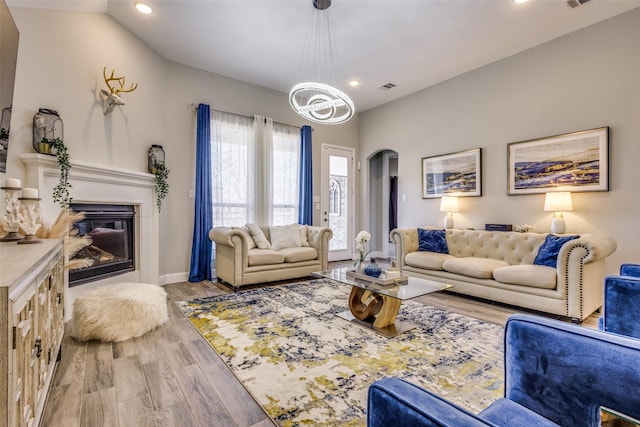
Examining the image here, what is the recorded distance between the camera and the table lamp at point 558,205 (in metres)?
3.46

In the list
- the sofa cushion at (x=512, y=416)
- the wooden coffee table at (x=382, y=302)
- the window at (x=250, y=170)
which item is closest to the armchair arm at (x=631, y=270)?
the wooden coffee table at (x=382, y=302)

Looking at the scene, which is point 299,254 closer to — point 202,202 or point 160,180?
point 202,202

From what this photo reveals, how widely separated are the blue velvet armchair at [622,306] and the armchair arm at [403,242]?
110 inches

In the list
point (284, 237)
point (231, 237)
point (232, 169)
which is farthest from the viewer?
point (232, 169)

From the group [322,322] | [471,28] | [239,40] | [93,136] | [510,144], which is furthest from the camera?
[510,144]

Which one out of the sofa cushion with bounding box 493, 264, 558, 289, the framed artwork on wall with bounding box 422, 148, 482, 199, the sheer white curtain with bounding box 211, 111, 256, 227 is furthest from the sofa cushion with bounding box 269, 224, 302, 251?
the sofa cushion with bounding box 493, 264, 558, 289

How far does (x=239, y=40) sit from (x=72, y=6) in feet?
5.39

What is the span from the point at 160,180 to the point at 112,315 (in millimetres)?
2054

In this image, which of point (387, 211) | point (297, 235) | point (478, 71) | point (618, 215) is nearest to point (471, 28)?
point (478, 71)

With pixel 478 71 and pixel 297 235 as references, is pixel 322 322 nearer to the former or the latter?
pixel 297 235

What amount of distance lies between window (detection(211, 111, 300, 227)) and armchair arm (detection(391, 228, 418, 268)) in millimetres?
2030

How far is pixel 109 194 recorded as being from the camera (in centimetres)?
334

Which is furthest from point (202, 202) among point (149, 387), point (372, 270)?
point (149, 387)

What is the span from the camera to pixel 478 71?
4.51m
